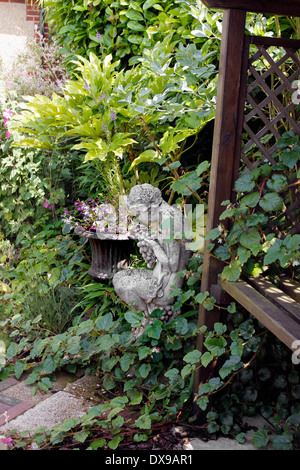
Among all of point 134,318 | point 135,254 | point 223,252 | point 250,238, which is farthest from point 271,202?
point 135,254

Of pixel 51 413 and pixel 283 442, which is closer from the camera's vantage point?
pixel 283 442

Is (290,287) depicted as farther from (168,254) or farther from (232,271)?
(168,254)

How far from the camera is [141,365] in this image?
2570 mm

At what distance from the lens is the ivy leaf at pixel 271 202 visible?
2061 mm

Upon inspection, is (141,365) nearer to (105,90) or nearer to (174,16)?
(105,90)

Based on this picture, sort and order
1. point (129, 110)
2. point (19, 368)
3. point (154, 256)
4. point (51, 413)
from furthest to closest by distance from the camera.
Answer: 1. point (129, 110)
2. point (154, 256)
3. point (19, 368)
4. point (51, 413)

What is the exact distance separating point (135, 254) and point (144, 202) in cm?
117

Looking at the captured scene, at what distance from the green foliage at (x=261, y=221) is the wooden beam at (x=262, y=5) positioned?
561 mm

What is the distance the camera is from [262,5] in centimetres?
204

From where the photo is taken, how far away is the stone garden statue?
2695 millimetres

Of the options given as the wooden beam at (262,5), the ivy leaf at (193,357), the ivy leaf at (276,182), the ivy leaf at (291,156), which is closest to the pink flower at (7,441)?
the ivy leaf at (193,357)

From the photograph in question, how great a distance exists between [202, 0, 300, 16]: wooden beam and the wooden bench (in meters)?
1.25

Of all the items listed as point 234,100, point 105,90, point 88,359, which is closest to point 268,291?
point 234,100

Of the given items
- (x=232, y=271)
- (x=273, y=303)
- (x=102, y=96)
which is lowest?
(x=273, y=303)
